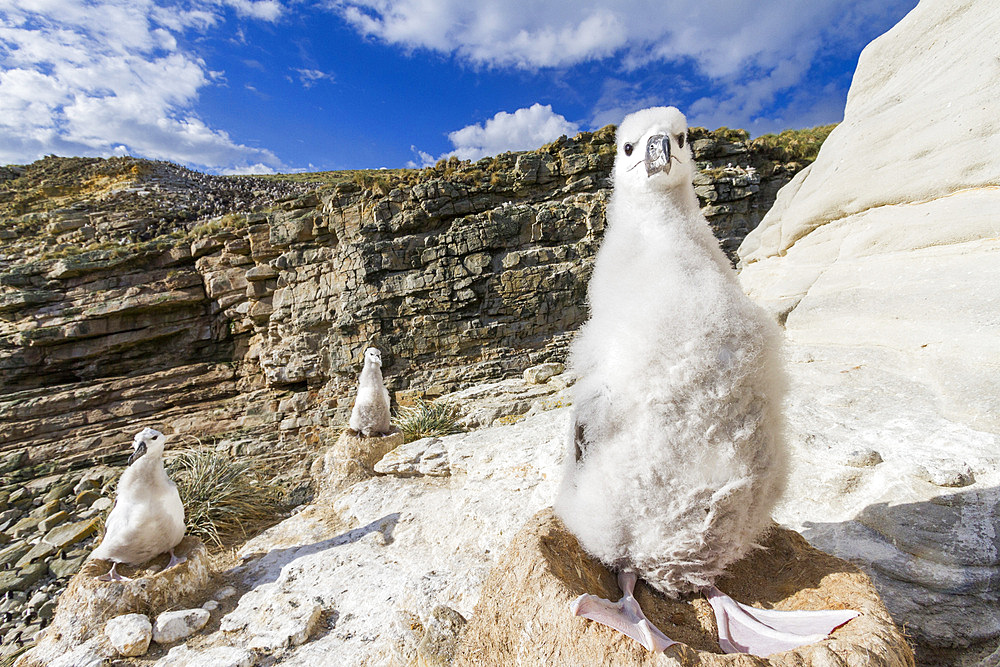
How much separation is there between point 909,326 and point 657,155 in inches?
95.1

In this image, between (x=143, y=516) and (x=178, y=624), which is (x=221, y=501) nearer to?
(x=143, y=516)

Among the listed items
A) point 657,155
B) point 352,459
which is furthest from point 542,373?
point 657,155

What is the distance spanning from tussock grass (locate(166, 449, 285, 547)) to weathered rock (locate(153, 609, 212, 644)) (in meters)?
2.60

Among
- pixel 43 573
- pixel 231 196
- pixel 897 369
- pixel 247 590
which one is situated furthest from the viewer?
pixel 231 196

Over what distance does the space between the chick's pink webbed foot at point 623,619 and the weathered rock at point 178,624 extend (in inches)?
98.9

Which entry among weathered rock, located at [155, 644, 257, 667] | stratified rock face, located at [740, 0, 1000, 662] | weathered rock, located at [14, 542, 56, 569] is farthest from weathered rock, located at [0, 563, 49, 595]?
stratified rock face, located at [740, 0, 1000, 662]

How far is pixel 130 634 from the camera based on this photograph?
2.36m

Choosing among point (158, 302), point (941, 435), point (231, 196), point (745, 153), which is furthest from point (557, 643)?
point (231, 196)

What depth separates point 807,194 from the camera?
3.85m

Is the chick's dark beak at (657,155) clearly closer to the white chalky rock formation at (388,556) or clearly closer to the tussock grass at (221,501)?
the white chalky rock formation at (388,556)

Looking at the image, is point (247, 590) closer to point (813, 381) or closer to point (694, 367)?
point (694, 367)

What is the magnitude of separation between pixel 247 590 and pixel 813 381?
395cm

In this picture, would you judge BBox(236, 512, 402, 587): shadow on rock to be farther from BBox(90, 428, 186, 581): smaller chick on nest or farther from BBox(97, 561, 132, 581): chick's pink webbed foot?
BBox(97, 561, 132, 581): chick's pink webbed foot

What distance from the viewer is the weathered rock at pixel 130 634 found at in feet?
7.63
